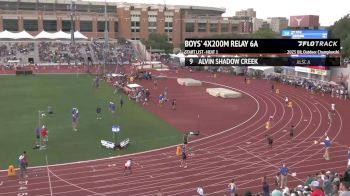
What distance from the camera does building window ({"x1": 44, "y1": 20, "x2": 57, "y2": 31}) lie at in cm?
9206

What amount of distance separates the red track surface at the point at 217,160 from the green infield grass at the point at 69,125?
54.7 inches

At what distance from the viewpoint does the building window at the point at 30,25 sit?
90.3m

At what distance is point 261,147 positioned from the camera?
2520 cm

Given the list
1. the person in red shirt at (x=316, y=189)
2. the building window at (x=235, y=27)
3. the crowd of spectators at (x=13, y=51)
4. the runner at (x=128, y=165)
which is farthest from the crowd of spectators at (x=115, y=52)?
the person in red shirt at (x=316, y=189)

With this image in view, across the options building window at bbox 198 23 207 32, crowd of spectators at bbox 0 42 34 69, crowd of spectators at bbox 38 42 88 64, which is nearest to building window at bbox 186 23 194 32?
building window at bbox 198 23 207 32

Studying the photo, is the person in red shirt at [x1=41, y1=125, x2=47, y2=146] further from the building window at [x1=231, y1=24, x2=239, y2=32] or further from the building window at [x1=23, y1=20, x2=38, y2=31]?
the building window at [x1=231, y1=24, x2=239, y2=32]

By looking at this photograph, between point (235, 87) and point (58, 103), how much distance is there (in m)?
21.4

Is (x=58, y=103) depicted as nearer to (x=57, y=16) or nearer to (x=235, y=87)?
(x=235, y=87)

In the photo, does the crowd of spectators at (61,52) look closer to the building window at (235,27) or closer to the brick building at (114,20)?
the brick building at (114,20)

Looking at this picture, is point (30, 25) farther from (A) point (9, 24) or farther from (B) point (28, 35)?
(B) point (28, 35)

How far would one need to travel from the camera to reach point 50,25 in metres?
92.4

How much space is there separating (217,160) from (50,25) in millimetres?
77316

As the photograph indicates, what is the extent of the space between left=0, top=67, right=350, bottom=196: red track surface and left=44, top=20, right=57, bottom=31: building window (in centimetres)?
6135

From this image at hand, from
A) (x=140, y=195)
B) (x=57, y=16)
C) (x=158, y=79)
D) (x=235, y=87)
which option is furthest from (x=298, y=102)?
(x=57, y=16)
